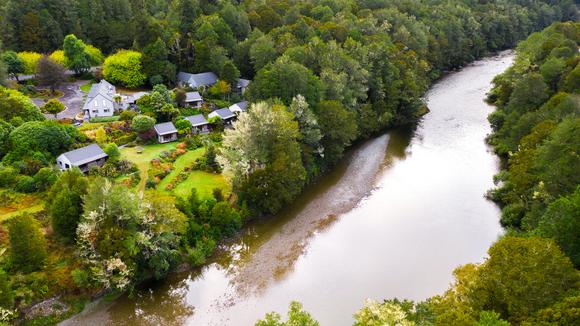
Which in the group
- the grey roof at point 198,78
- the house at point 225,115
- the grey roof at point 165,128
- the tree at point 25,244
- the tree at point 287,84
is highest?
the tree at point 287,84

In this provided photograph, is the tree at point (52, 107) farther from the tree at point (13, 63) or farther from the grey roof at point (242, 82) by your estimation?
the grey roof at point (242, 82)

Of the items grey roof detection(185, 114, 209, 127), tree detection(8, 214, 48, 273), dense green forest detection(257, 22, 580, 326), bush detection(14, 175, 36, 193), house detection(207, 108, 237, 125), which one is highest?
dense green forest detection(257, 22, 580, 326)

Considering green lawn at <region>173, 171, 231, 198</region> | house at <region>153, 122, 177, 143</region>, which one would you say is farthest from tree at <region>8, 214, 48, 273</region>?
house at <region>153, 122, 177, 143</region>

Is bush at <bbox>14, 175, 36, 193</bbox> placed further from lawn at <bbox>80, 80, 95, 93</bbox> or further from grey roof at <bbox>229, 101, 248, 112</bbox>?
lawn at <bbox>80, 80, 95, 93</bbox>

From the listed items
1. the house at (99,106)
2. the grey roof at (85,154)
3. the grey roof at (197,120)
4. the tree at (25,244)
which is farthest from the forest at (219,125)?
the house at (99,106)

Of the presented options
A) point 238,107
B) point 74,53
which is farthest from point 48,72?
point 238,107

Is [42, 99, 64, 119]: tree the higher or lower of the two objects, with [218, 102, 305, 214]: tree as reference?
lower
